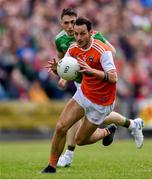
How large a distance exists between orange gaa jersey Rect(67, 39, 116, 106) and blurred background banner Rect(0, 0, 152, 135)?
10.3m

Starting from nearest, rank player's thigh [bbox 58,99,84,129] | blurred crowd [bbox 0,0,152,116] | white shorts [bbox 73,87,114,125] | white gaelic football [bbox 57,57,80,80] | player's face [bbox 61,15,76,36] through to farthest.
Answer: white gaelic football [bbox 57,57,80,80] → player's thigh [bbox 58,99,84,129] → white shorts [bbox 73,87,114,125] → player's face [bbox 61,15,76,36] → blurred crowd [bbox 0,0,152,116]

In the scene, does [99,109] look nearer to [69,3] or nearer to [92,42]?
[92,42]

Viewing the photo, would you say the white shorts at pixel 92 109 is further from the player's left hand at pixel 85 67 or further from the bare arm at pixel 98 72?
the player's left hand at pixel 85 67

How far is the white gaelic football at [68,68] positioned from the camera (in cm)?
1129

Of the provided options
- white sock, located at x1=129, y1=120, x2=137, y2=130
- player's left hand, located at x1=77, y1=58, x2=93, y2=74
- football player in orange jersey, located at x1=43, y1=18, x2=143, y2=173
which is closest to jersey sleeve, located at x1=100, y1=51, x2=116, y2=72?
football player in orange jersey, located at x1=43, y1=18, x2=143, y2=173

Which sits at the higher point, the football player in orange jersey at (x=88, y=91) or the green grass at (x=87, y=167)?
the football player in orange jersey at (x=88, y=91)

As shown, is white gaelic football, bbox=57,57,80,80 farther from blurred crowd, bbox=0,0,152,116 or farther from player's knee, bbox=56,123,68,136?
blurred crowd, bbox=0,0,152,116

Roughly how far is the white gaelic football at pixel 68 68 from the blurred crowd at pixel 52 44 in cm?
1064

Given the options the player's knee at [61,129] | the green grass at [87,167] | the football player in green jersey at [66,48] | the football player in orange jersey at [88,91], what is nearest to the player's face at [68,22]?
the football player in green jersey at [66,48]

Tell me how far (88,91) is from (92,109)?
0.28m

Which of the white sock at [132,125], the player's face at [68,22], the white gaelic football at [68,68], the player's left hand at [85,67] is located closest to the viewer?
the player's left hand at [85,67]

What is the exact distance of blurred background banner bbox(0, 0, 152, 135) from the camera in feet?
73.6

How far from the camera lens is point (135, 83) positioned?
81.1 feet

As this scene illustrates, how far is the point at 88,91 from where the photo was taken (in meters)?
11.9
